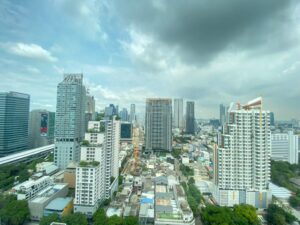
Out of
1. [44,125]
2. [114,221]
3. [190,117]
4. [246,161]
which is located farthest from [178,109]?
[114,221]

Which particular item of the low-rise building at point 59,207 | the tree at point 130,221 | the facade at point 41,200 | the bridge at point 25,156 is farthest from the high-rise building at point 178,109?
the tree at point 130,221

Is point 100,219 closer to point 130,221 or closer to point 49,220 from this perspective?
point 130,221

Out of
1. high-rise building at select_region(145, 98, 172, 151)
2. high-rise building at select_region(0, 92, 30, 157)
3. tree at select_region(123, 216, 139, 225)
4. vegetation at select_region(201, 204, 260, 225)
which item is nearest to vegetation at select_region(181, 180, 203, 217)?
vegetation at select_region(201, 204, 260, 225)

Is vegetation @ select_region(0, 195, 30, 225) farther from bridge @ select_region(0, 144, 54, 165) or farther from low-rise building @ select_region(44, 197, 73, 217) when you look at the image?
bridge @ select_region(0, 144, 54, 165)

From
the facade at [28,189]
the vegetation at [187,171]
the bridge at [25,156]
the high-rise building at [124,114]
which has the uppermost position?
the high-rise building at [124,114]

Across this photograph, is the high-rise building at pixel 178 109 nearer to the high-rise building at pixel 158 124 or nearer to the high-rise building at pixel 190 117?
the high-rise building at pixel 190 117

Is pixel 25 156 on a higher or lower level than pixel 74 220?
higher
